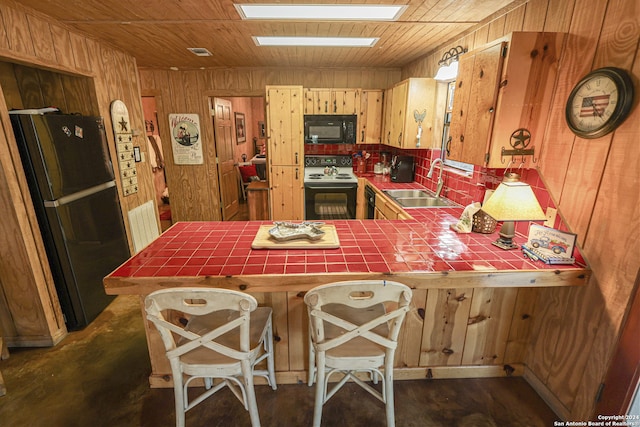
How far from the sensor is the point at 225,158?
4.94 metres

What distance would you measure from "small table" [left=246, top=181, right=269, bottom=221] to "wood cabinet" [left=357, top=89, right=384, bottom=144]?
1.56 m

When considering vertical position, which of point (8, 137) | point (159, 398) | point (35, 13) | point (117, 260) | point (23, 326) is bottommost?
point (159, 398)

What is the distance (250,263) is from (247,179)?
4992 millimetres

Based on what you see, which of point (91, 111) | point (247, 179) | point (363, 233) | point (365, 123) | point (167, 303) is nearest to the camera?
point (167, 303)

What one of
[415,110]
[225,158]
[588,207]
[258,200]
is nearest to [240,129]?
[225,158]

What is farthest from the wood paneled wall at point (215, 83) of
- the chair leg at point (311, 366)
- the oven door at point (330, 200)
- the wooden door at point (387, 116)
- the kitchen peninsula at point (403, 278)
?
the chair leg at point (311, 366)

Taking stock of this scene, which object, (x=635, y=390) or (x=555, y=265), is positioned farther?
(x=555, y=265)

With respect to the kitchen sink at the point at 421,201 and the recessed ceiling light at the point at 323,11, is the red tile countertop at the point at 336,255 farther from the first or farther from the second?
the recessed ceiling light at the point at 323,11

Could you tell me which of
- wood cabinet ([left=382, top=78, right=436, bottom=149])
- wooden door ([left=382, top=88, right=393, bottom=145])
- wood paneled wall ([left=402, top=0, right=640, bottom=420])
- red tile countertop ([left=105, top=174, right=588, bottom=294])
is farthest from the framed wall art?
wood paneled wall ([left=402, top=0, right=640, bottom=420])

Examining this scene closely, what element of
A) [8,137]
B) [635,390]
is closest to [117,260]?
[8,137]

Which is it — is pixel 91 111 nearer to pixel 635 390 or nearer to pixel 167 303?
pixel 167 303

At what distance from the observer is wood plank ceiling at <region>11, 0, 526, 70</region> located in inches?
78.9

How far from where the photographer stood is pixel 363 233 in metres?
1.95

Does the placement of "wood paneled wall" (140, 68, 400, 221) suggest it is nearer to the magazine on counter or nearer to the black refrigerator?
the black refrigerator
